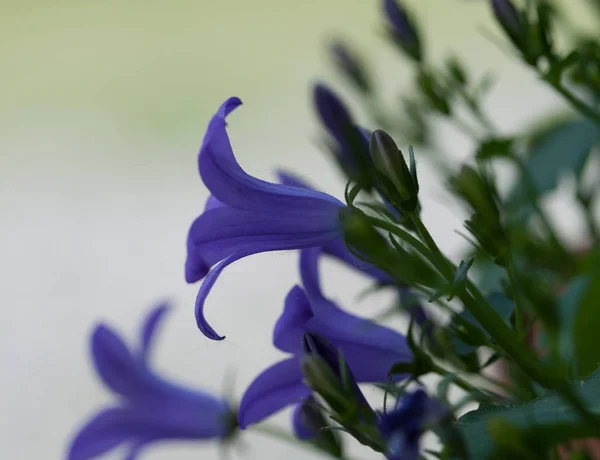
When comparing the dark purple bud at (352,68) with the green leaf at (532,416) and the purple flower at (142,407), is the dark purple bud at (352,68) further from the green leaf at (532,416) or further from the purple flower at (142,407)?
the green leaf at (532,416)

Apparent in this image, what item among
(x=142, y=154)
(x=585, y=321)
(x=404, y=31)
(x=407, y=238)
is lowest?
(x=585, y=321)

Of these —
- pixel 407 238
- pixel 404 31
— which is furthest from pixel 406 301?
pixel 404 31

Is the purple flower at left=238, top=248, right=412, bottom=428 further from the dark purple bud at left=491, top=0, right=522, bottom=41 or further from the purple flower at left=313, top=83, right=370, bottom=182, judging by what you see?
the dark purple bud at left=491, top=0, right=522, bottom=41

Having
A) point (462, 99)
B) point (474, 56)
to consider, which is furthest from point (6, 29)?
point (462, 99)

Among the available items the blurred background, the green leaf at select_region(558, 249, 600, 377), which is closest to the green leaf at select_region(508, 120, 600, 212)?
the green leaf at select_region(558, 249, 600, 377)

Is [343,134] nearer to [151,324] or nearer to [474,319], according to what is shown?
[474,319]

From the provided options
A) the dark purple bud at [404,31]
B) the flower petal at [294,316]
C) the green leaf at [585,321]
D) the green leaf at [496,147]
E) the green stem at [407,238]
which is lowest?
the green leaf at [585,321]

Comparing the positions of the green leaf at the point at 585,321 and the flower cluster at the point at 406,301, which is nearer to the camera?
the flower cluster at the point at 406,301

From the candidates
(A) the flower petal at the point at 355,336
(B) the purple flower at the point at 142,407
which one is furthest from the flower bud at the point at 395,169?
(B) the purple flower at the point at 142,407
